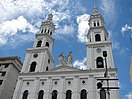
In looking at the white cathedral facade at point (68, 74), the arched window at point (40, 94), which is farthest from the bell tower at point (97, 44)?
the arched window at point (40, 94)

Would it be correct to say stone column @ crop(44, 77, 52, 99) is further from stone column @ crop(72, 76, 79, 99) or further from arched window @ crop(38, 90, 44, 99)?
stone column @ crop(72, 76, 79, 99)

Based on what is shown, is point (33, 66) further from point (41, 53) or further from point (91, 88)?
point (91, 88)

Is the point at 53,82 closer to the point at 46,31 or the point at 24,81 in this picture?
the point at 24,81

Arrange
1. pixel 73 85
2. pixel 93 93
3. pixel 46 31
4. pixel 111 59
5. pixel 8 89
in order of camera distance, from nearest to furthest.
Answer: pixel 93 93, pixel 73 85, pixel 111 59, pixel 8 89, pixel 46 31

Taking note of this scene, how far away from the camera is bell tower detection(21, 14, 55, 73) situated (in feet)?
132

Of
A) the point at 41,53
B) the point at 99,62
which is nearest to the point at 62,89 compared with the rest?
the point at 99,62

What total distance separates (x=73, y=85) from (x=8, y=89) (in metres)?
14.7

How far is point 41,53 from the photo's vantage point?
42312mm

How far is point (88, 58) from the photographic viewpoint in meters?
38.4

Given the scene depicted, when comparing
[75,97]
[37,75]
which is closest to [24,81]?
[37,75]

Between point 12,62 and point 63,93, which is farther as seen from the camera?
point 12,62

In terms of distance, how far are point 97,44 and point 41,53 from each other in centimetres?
1198

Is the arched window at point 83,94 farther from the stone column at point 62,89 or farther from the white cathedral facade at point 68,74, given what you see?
the stone column at point 62,89

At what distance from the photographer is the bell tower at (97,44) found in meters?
37.5
